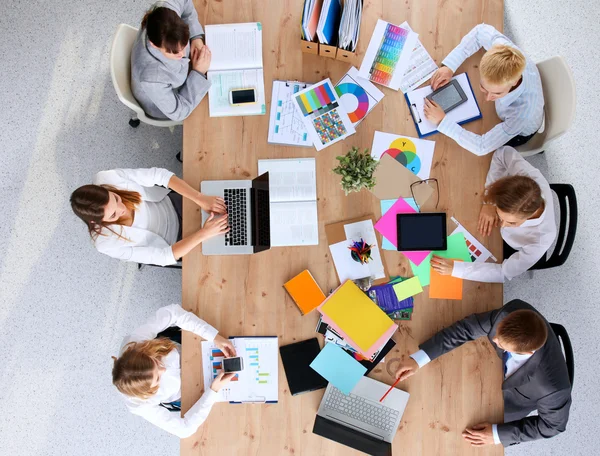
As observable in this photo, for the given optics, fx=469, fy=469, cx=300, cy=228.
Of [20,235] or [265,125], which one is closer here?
[265,125]

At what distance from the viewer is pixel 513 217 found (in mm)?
1796

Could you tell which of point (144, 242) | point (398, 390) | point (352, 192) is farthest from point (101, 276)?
point (398, 390)

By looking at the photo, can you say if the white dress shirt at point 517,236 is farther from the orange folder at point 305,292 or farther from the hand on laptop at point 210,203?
the hand on laptop at point 210,203

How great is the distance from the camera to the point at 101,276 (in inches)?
106

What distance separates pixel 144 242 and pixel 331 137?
3.04 feet

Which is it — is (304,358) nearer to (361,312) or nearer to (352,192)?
(361,312)

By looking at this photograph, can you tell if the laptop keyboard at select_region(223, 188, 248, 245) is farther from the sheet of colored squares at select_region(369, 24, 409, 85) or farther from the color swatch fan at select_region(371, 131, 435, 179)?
the sheet of colored squares at select_region(369, 24, 409, 85)

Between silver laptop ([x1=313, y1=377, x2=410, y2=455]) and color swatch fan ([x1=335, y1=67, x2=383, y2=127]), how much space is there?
1.12 m

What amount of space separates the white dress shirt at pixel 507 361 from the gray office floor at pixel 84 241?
836 millimetres

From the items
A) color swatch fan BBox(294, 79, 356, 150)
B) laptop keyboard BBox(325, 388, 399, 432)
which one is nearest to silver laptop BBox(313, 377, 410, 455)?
laptop keyboard BBox(325, 388, 399, 432)

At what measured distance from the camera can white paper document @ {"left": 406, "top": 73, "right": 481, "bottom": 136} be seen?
6.61ft

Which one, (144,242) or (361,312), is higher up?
(144,242)

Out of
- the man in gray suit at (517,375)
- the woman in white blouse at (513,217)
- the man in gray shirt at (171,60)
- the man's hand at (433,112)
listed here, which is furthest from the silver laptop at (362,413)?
the man in gray shirt at (171,60)

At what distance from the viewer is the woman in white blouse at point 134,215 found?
179 cm
